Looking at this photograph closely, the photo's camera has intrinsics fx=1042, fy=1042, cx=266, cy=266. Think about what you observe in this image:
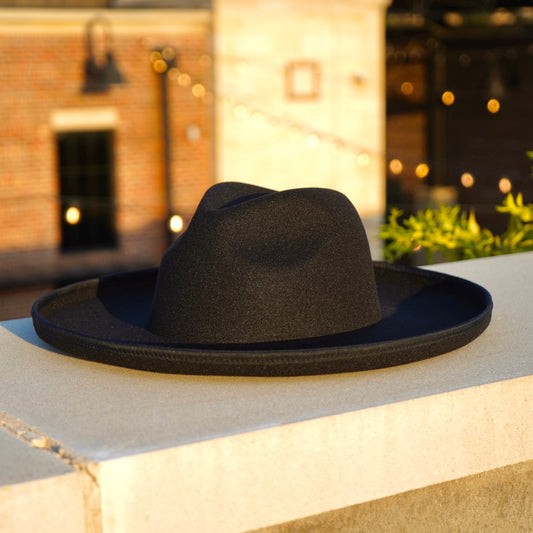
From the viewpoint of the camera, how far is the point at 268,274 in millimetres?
2879

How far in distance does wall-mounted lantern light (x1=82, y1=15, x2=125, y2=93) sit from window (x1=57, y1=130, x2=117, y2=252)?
2.48ft

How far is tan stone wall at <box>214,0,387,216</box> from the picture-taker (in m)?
17.4

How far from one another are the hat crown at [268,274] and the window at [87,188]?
13.3 m

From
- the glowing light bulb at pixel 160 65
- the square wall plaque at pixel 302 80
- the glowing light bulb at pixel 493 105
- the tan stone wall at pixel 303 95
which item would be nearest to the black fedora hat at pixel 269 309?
the glowing light bulb at pixel 160 65

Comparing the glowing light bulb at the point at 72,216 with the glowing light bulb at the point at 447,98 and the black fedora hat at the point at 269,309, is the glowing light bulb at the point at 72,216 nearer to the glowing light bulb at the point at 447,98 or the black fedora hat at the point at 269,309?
the glowing light bulb at the point at 447,98

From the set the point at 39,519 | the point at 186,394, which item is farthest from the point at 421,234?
the point at 39,519

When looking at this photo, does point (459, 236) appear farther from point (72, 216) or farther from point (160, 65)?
point (160, 65)

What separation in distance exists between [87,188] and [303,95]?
414 centimetres

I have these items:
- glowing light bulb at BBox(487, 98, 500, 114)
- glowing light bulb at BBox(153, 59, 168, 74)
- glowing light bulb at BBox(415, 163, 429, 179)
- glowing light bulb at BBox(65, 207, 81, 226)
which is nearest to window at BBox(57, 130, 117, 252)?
glowing light bulb at BBox(65, 207, 81, 226)

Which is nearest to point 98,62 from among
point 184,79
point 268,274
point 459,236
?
point 184,79

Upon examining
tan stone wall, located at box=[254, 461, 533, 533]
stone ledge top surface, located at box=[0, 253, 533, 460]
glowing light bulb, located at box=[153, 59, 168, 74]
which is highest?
glowing light bulb, located at box=[153, 59, 168, 74]

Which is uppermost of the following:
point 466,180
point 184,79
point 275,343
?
point 184,79

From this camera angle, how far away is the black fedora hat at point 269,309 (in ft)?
8.86

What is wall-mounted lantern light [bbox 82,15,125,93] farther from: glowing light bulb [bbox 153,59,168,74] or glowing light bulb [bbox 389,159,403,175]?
glowing light bulb [bbox 389,159,403,175]
